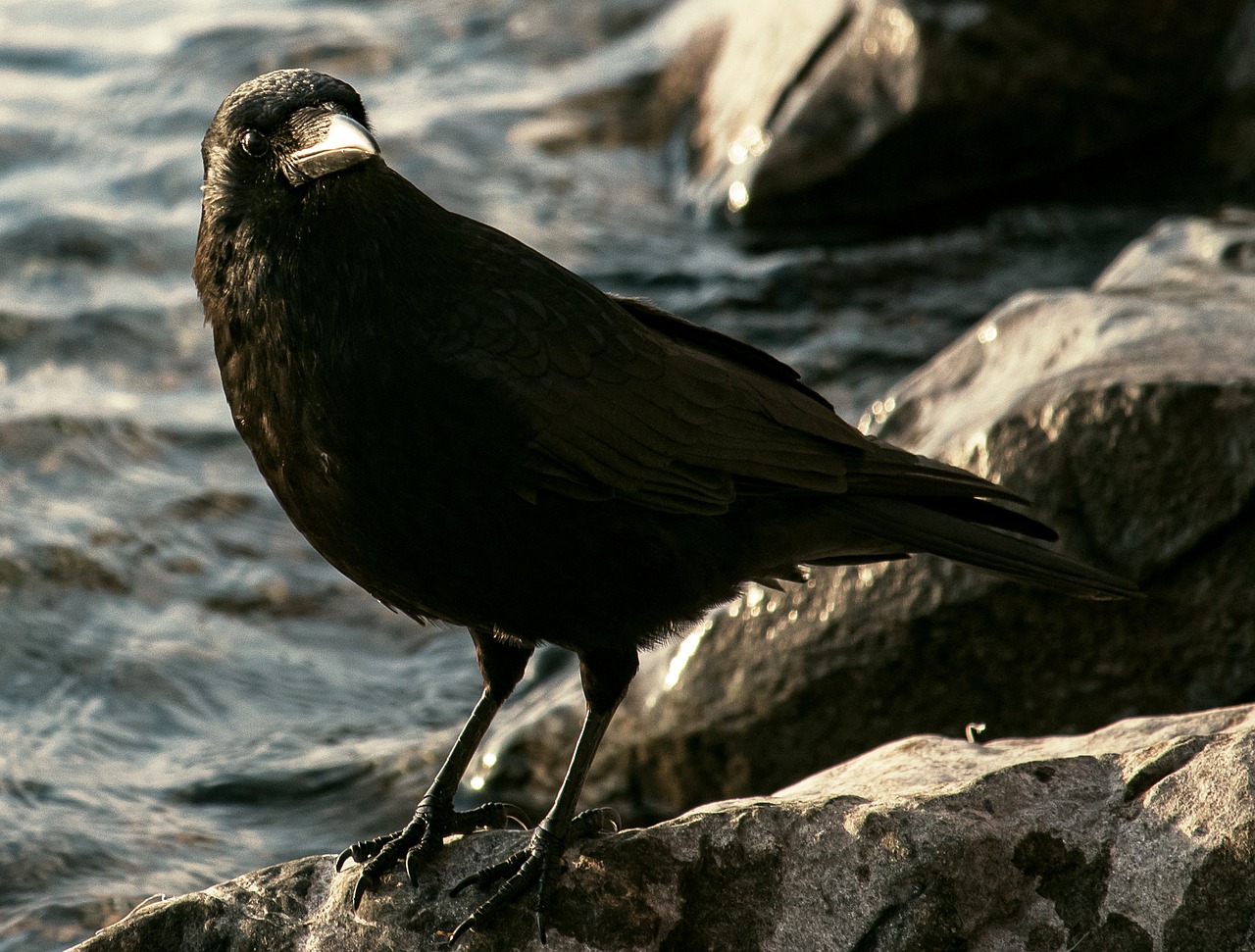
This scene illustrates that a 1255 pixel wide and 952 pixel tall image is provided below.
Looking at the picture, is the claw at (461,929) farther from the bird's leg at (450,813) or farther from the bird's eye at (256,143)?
the bird's eye at (256,143)

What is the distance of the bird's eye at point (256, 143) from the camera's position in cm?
401

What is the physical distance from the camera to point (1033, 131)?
10078 millimetres

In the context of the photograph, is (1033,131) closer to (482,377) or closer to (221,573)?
(221,573)

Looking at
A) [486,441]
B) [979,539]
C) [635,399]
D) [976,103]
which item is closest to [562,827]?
[486,441]

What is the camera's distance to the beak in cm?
380

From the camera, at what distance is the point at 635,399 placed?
439 cm

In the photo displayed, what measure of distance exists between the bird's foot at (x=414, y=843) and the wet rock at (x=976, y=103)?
664 centimetres

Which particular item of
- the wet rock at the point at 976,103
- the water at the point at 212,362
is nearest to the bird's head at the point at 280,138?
the water at the point at 212,362

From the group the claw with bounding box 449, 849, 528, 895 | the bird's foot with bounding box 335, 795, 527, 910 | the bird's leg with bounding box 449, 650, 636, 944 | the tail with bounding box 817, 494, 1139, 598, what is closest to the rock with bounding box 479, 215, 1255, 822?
the tail with bounding box 817, 494, 1139, 598

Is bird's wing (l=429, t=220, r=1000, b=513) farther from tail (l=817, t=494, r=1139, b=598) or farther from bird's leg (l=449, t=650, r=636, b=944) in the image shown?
bird's leg (l=449, t=650, r=636, b=944)

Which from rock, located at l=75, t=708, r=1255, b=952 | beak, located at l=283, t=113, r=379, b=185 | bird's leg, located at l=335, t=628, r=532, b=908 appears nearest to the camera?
rock, located at l=75, t=708, r=1255, b=952

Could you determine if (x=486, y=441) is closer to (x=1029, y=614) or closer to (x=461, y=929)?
(x=461, y=929)

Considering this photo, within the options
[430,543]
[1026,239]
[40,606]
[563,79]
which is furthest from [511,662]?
[563,79]

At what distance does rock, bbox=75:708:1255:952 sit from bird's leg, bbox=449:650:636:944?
0.04 m
